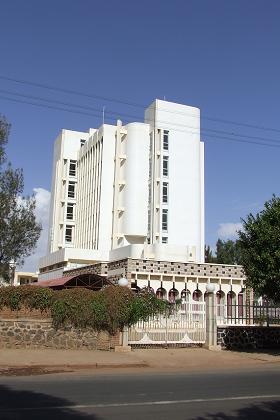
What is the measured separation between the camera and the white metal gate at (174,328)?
71.6 feet

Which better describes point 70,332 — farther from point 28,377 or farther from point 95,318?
point 28,377

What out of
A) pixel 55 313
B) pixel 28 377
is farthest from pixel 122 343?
pixel 28 377

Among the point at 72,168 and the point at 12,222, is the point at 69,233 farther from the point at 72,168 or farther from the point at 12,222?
the point at 12,222

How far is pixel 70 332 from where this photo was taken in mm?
20078

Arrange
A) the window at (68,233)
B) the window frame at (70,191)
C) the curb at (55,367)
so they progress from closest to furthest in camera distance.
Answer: the curb at (55,367)
the window at (68,233)
the window frame at (70,191)

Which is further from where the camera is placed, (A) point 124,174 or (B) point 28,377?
(A) point 124,174

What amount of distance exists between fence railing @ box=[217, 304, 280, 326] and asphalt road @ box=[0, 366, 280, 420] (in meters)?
9.44

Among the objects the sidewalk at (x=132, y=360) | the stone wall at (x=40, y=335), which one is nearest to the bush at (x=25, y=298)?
the stone wall at (x=40, y=335)

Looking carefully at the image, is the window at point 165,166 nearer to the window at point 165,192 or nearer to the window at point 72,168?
the window at point 165,192

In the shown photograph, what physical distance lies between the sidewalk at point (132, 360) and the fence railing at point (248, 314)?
2.89 m

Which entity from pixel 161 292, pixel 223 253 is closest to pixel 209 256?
pixel 223 253

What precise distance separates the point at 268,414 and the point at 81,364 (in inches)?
343

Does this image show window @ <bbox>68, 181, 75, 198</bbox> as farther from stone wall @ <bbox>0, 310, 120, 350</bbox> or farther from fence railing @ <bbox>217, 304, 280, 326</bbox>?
stone wall @ <bbox>0, 310, 120, 350</bbox>

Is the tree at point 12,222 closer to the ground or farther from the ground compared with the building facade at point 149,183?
closer to the ground
